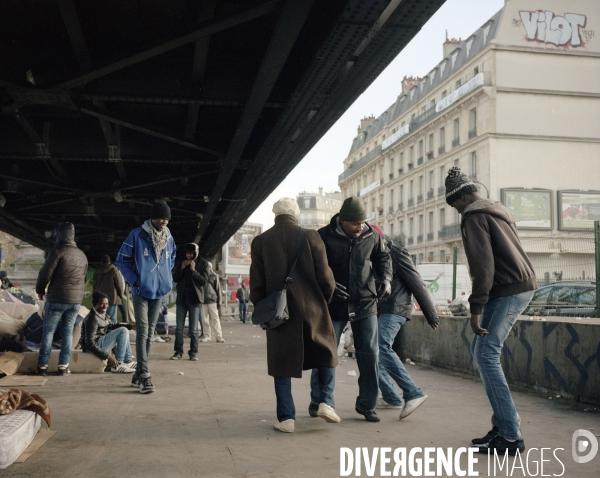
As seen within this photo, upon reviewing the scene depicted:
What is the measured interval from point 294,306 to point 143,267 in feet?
8.48

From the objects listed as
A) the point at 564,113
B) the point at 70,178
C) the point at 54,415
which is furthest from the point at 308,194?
the point at 54,415

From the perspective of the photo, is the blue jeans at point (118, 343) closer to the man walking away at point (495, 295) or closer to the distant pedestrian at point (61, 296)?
the distant pedestrian at point (61, 296)

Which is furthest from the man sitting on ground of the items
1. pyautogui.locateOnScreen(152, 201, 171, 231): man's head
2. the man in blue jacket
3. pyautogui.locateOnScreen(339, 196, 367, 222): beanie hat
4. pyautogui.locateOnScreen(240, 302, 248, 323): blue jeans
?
pyautogui.locateOnScreen(240, 302, 248, 323): blue jeans

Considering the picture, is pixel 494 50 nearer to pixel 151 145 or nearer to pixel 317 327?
pixel 151 145

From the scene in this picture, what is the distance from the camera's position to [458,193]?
196 inches

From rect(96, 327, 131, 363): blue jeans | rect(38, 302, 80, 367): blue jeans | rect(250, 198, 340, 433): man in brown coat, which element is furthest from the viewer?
rect(96, 327, 131, 363): blue jeans

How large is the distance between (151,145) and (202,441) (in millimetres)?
7975

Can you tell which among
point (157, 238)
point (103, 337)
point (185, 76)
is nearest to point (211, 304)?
point (103, 337)

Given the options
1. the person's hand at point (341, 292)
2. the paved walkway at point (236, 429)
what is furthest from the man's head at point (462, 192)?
the paved walkway at point (236, 429)

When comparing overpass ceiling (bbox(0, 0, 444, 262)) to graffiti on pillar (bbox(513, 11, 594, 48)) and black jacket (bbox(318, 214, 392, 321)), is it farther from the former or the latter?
graffiti on pillar (bbox(513, 11, 594, 48))

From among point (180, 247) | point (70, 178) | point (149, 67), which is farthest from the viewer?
point (180, 247)

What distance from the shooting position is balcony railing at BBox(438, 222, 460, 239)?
50.8 metres

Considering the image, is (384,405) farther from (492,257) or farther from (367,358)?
(492,257)

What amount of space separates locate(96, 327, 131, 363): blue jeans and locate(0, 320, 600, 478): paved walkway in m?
0.75
